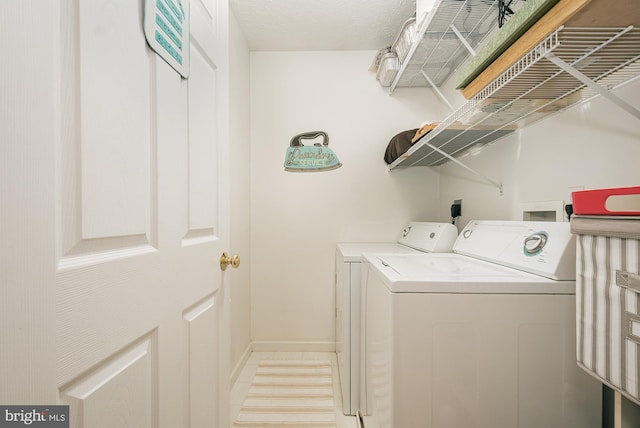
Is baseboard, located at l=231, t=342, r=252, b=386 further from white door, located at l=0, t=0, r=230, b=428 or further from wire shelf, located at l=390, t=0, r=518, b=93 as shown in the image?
wire shelf, located at l=390, t=0, r=518, b=93

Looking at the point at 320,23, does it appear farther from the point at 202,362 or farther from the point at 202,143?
the point at 202,362

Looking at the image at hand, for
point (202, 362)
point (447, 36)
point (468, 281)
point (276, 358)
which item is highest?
point (447, 36)

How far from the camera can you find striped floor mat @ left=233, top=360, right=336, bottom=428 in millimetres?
1620

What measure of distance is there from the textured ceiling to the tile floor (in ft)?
8.61

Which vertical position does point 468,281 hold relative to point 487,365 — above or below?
above

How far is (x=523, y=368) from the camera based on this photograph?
894 mm

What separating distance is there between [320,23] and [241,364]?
8.76 ft

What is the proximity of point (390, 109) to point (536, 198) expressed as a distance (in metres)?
1.44

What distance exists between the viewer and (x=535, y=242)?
42.2 inches

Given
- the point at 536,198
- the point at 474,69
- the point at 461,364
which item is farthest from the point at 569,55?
the point at 461,364

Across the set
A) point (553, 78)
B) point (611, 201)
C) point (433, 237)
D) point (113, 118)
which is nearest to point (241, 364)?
point (433, 237)

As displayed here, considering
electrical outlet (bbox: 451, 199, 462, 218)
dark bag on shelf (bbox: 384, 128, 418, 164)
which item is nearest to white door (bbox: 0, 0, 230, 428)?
dark bag on shelf (bbox: 384, 128, 418, 164)

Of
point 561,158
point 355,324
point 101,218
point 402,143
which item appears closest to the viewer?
point 101,218

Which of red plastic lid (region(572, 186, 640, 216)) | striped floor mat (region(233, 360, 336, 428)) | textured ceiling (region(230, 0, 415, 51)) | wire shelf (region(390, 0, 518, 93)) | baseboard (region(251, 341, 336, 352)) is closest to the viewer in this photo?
red plastic lid (region(572, 186, 640, 216))
